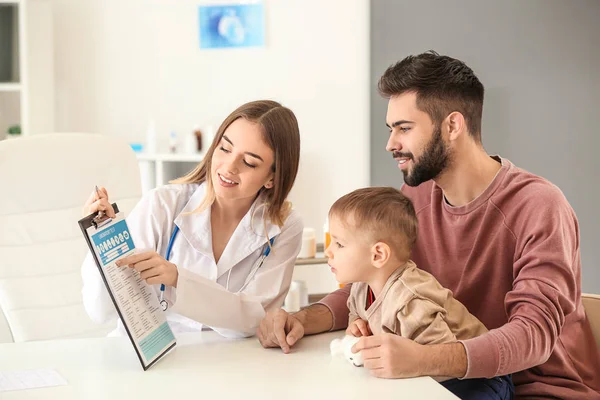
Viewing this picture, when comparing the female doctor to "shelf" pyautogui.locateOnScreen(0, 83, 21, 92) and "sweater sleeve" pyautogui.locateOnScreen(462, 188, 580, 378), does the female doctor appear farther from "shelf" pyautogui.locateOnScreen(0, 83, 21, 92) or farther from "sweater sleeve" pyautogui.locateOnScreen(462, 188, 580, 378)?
"shelf" pyautogui.locateOnScreen(0, 83, 21, 92)

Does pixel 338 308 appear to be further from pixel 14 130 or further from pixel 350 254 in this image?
pixel 14 130

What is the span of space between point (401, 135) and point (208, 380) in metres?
0.88

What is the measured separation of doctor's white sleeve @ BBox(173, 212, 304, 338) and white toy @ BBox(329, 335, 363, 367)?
26cm

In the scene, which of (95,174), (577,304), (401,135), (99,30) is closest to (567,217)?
(577,304)

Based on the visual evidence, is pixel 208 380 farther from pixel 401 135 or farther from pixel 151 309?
pixel 401 135

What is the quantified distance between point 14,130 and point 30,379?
2820 mm

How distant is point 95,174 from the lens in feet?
7.53

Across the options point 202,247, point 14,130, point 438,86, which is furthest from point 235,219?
point 14,130

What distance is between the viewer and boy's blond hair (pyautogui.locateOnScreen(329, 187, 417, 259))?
1570 millimetres

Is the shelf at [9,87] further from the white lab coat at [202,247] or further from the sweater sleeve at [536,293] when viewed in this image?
the sweater sleeve at [536,293]

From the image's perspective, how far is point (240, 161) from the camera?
1.91 m

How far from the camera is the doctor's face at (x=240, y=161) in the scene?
6.24 feet

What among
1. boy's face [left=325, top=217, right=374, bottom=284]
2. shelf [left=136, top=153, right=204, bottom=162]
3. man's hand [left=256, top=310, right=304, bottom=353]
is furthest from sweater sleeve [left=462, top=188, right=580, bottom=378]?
shelf [left=136, top=153, right=204, bottom=162]

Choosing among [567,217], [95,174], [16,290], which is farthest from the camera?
[95,174]
